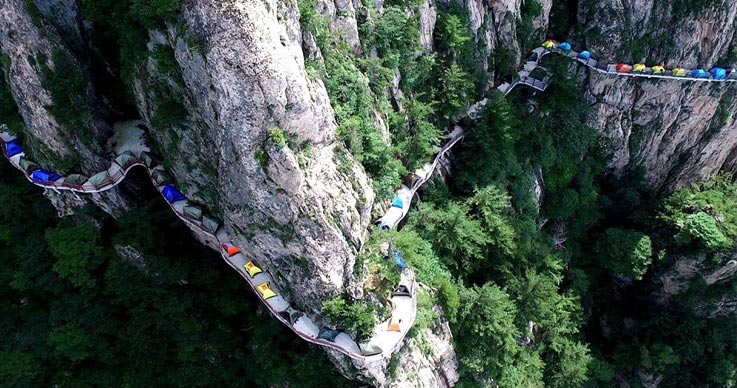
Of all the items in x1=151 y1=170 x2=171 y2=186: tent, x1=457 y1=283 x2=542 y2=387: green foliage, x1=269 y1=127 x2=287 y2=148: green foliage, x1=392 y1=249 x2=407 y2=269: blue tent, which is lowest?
x1=457 y1=283 x2=542 y2=387: green foliage

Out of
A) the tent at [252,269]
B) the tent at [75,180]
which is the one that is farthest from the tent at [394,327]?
the tent at [75,180]

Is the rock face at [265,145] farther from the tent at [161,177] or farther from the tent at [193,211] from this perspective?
the tent at [161,177]

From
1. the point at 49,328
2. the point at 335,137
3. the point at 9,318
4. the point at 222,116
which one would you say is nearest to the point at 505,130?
the point at 335,137

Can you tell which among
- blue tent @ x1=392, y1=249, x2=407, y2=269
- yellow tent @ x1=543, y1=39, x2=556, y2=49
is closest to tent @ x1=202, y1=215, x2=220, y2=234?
blue tent @ x1=392, y1=249, x2=407, y2=269

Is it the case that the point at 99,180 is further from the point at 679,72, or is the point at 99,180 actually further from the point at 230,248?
the point at 679,72

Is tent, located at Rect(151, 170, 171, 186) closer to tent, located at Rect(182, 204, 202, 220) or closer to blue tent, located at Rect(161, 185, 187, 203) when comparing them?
blue tent, located at Rect(161, 185, 187, 203)

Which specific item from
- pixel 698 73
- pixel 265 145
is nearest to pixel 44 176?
pixel 265 145
